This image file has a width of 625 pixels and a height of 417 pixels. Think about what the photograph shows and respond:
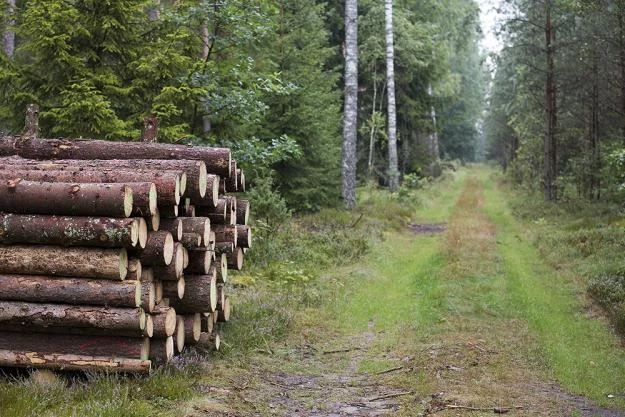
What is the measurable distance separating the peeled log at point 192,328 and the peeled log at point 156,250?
1.21m

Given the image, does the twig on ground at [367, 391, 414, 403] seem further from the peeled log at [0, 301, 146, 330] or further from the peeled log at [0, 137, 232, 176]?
the peeled log at [0, 137, 232, 176]

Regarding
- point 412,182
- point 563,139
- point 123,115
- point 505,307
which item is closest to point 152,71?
point 123,115

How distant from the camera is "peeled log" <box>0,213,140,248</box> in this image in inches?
273

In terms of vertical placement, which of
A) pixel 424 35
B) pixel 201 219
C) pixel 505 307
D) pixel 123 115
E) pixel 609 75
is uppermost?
pixel 424 35

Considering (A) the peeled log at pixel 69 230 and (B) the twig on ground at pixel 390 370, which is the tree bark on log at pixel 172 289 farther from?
(B) the twig on ground at pixel 390 370

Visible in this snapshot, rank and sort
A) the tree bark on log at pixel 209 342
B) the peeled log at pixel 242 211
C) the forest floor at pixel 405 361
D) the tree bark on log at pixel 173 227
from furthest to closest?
the peeled log at pixel 242 211 < the tree bark on log at pixel 209 342 < the tree bark on log at pixel 173 227 < the forest floor at pixel 405 361

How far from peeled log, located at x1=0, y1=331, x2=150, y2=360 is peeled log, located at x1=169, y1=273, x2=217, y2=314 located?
120 centimetres

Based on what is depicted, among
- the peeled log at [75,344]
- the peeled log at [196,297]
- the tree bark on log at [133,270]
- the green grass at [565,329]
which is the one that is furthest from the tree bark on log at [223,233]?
the green grass at [565,329]

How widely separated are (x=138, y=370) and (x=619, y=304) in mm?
8508

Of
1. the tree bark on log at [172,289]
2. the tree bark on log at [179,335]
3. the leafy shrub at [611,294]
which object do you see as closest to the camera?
the tree bark on log at [172,289]

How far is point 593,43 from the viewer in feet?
72.5

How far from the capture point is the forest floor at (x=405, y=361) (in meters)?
6.88

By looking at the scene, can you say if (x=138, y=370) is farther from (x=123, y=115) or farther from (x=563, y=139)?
(x=563, y=139)

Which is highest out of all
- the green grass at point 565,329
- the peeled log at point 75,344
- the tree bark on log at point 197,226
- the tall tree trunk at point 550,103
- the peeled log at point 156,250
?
the tall tree trunk at point 550,103
